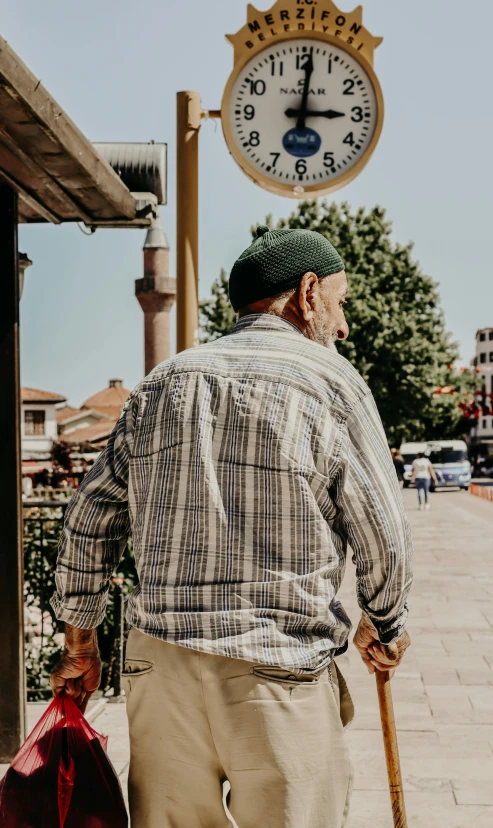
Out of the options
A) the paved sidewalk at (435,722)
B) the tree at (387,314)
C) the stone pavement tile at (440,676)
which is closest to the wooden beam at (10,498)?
the paved sidewalk at (435,722)

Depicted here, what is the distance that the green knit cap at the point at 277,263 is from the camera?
228cm

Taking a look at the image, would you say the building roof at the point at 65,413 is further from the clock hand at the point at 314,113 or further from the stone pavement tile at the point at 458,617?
the clock hand at the point at 314,113

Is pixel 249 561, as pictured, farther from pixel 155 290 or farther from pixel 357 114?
pixel 155 290

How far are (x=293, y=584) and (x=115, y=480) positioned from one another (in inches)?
20.6

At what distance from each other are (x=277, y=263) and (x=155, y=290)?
964cm

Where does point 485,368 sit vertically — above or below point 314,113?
above

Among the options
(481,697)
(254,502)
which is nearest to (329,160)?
(254,502)

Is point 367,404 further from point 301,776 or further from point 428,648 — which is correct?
point 428,648

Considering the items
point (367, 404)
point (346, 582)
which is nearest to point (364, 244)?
point (346, 582)

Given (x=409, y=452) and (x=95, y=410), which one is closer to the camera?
(x=409, y=452)

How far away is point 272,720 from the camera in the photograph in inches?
78.4

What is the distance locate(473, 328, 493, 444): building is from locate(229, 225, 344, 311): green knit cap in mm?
117022

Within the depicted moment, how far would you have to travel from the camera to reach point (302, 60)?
187 inches

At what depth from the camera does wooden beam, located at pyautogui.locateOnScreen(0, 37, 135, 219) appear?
2.86 metres
